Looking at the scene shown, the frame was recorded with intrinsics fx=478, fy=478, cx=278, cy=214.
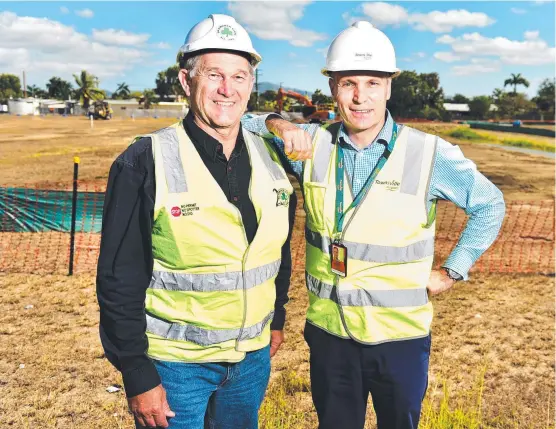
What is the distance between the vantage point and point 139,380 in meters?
2.15

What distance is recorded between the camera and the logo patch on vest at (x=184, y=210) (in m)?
2.13

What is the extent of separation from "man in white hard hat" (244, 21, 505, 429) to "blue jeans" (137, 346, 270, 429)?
1.46 feet

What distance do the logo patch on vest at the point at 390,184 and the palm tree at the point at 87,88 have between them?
93.5 meters

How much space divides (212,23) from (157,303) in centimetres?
136

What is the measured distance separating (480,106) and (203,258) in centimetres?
10100

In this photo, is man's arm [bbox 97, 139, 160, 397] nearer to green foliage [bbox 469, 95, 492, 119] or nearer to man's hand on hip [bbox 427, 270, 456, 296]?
man's hand on hip [bbox 427, 270, 456, 296]

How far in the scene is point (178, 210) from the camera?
2.13m

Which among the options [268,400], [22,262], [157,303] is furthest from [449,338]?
[22,262]

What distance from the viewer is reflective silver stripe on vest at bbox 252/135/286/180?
247cm

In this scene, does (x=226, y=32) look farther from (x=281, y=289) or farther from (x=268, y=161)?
(x=281, y=289)

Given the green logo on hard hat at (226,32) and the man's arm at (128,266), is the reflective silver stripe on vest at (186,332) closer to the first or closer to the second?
the man's arm at (128,266)

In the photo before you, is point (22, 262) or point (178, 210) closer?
point (178, 210)

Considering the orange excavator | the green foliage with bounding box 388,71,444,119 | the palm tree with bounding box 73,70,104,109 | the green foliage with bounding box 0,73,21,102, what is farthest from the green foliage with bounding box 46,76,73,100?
the orange excavator

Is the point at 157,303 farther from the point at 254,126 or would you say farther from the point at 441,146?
the point at 441,146
